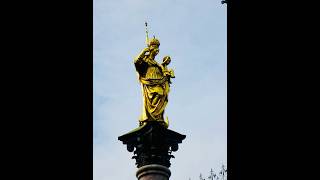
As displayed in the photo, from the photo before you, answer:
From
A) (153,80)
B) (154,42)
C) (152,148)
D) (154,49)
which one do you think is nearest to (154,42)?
(154,42)

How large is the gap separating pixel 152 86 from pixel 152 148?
2.96 metres

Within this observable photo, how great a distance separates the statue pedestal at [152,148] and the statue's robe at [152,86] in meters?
1.02

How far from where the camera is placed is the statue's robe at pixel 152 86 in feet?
111

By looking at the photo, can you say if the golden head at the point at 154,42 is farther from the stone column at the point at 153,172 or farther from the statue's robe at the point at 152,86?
the stone column at the point at 153,172

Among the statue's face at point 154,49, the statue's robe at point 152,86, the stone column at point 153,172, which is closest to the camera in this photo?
the stone column at point 153,172

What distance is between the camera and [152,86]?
34.4 meters

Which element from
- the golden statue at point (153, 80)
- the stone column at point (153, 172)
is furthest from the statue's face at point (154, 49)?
the stone column at point (153, 172)

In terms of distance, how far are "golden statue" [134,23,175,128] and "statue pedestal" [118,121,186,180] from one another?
3.37ft
